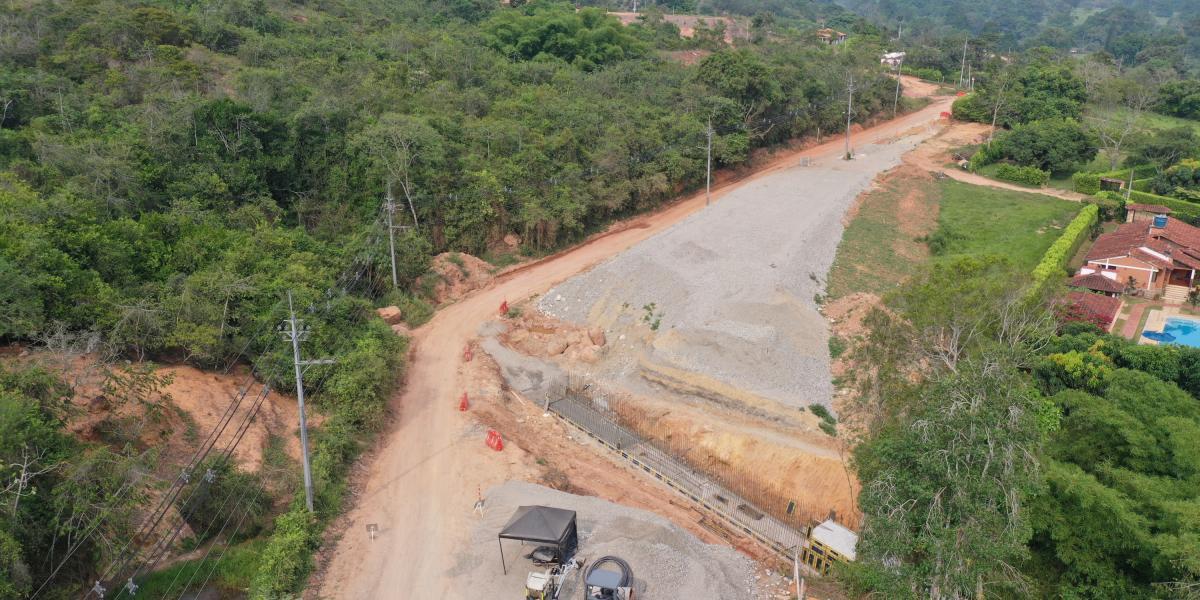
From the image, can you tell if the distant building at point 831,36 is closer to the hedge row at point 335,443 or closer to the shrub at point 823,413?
the shrub at point 823,413

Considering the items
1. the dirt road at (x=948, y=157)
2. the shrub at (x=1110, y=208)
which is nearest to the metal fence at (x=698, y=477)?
the shrub at (x=1110, y=208)

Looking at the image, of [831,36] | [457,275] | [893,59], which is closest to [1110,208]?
[457,275]

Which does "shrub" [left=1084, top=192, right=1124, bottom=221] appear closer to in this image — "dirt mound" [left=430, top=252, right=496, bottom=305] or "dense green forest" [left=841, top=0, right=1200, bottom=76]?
"dirt mound" [left=430, top=252, right=496, bottom=305]

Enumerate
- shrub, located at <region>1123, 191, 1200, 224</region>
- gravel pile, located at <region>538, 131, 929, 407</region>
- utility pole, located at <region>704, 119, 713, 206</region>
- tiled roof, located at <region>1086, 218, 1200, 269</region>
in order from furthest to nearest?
shrub, located at <region>1123, 191, 1200, 224</region> < utility pole, located at <region>704, 119, 713, 206</region> < tiled roof, located at <region>1086, 218, 1200, 269</region> < gravel pile, located at <region>538, 131, 929, 407</region>

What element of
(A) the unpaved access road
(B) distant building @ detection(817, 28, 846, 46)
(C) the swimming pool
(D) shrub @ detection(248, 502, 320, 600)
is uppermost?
(B) distant building @ detection(817, 28, 846, 46)

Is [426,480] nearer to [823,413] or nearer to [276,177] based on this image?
[823,413]

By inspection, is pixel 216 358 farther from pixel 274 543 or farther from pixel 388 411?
pixel 274 543

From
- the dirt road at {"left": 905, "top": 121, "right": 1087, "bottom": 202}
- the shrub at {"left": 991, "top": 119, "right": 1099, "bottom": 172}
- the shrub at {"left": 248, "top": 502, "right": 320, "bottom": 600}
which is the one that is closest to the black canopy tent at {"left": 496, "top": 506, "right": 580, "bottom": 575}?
the shrub at {"left": 248, "top": 502, "right": 320, "bottom": 600}
